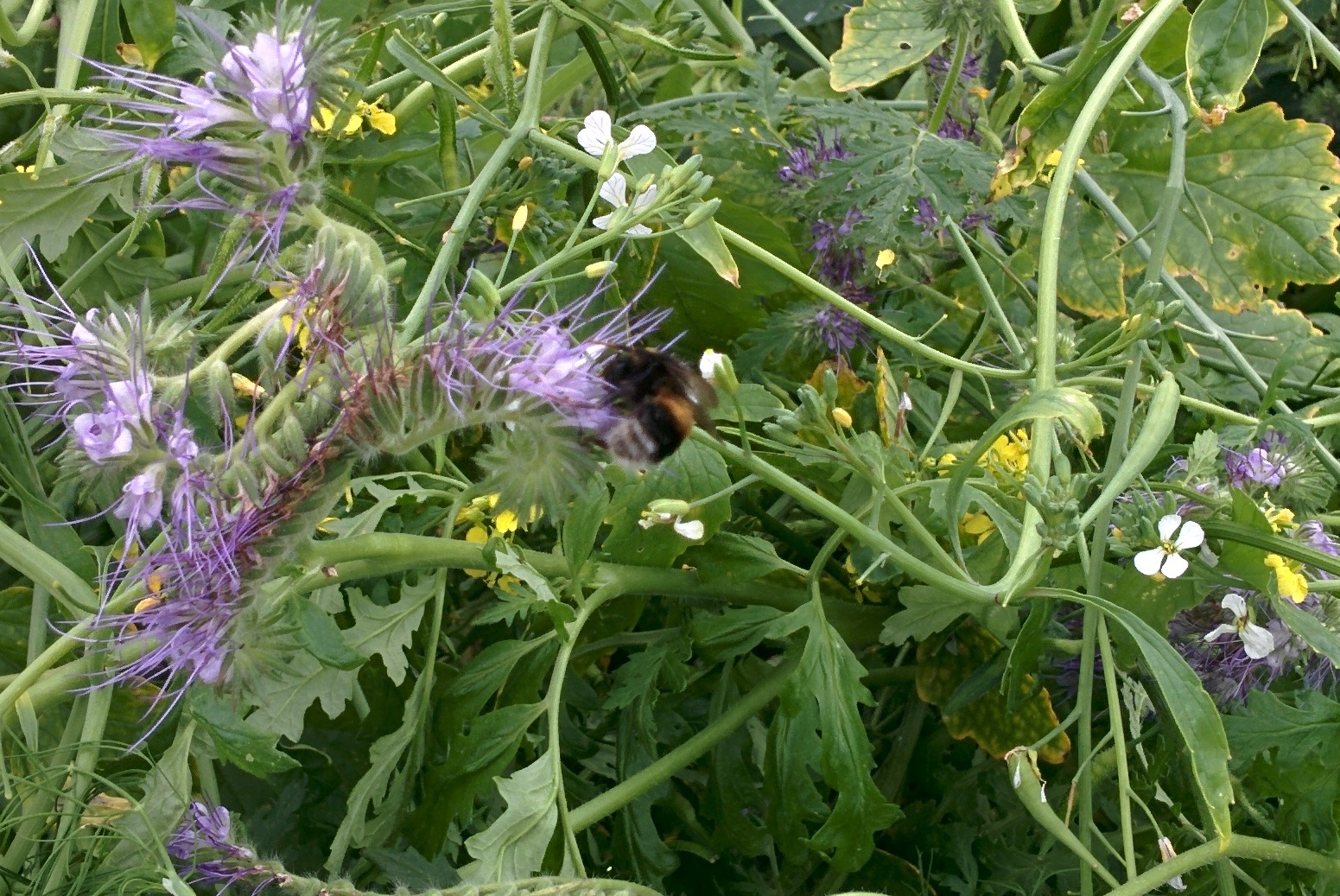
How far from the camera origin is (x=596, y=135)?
64cm

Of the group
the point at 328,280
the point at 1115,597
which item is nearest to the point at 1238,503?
the point at 1115,597

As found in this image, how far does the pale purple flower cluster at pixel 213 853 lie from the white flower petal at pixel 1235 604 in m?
0.49

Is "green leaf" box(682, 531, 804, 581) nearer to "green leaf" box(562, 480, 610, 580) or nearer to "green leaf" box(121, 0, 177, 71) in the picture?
"green leaf" box(562, 480, 610, 580)

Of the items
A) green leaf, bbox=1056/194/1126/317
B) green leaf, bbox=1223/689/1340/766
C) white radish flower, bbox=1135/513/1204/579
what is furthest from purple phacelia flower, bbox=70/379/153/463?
green leaf, bbox=1056/194/1126/317

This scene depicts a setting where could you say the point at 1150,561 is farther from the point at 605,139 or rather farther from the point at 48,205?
the point at 48,205

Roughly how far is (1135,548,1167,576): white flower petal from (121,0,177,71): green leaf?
59cm

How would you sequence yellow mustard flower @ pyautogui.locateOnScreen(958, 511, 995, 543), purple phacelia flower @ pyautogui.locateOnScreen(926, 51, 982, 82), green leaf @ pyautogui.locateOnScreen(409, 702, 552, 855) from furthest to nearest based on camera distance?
purple phacelia flower @ pyautogui.locateOnScreen(926, 51, 982, 82) → yellow mustard flower @ pyautogui.locateOnScreen(958, 511, 995, 543) → green leaf @ pyautogui.locateOnScreen(409, 702, 552, 855)

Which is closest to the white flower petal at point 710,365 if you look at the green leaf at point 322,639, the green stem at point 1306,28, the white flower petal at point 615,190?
the white flower petal at point 615,190

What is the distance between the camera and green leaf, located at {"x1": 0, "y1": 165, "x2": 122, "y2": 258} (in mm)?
728

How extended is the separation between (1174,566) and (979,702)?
0.63 ft

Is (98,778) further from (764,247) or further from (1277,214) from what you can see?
(1277,214)

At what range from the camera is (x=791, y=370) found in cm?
90

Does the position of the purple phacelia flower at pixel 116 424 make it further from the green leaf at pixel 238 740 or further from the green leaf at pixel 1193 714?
the green leaf at pixel 1193 714

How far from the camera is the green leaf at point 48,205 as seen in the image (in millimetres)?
728
